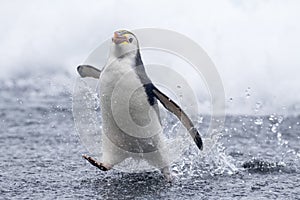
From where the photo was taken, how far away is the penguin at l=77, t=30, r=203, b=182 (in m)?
4.86

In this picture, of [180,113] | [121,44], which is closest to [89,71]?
[121,44]

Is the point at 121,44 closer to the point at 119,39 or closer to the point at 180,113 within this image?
the point at 119,39

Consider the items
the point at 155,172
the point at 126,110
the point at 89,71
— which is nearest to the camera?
the point at 126,110

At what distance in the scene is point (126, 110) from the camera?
16.0 feet

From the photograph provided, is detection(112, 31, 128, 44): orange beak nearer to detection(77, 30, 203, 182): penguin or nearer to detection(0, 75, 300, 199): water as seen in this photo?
detection(77, 30, 203, 182): penguin

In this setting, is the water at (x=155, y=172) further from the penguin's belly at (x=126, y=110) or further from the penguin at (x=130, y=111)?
the penguin's belly at (x=126, y=110)

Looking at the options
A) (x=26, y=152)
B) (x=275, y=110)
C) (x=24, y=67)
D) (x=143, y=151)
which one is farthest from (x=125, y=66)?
(x=24, y=67)

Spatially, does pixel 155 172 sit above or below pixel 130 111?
below

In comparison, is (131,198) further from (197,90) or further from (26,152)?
(197,90)

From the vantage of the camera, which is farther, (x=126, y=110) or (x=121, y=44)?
(x=121, y=44)

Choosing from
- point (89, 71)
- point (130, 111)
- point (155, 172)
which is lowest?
point (155, 172)

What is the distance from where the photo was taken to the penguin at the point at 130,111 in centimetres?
486

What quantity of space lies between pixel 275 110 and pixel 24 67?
4458mm

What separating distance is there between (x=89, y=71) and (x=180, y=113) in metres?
1.07
